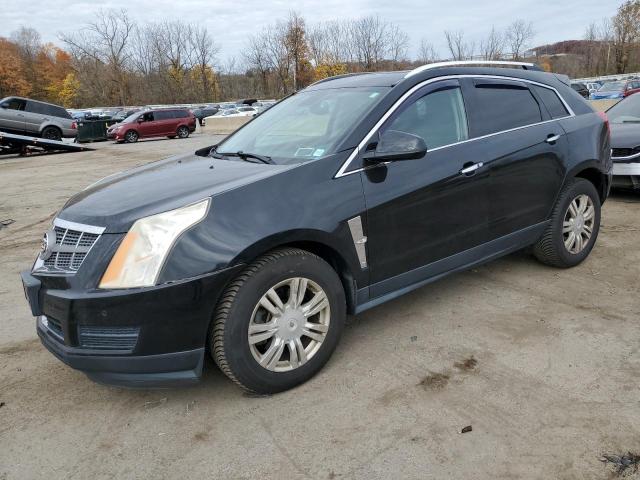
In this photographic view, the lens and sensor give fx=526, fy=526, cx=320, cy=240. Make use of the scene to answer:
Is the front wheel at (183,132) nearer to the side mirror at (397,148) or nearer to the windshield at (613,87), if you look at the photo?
the windshield at (613,87)

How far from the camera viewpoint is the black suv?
2.56 m

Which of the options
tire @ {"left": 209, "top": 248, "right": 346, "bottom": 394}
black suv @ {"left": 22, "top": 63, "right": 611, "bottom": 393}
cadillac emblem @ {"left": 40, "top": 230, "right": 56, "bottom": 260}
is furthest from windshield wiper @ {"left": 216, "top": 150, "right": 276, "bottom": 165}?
cadillac emblem @ {"left": 40, "top": 230, "right": 56, "bottom": 260}

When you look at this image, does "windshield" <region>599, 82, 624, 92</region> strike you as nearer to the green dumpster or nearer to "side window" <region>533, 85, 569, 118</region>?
"side window" <region>533, 85, 569, 118</region>

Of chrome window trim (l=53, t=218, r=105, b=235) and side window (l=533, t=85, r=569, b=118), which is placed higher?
side window (l=533, t=85, r=569, b=118)

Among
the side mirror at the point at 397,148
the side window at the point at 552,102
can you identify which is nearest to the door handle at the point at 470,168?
the side mirror at the point at 397,148

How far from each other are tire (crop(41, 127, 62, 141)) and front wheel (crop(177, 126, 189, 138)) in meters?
6.69

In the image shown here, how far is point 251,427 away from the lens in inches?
105

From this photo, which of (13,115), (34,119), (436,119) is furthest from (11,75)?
(436,119)

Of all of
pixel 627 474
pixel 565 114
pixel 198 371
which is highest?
pixel 565 114

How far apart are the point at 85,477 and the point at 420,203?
2.36 meters

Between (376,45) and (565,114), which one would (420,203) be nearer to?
(565,114)

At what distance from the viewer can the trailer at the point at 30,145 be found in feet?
64.1

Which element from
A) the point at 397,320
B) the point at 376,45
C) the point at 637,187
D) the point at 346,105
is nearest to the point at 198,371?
the point at 397,320

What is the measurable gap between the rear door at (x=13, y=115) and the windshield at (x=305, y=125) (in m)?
22.0
